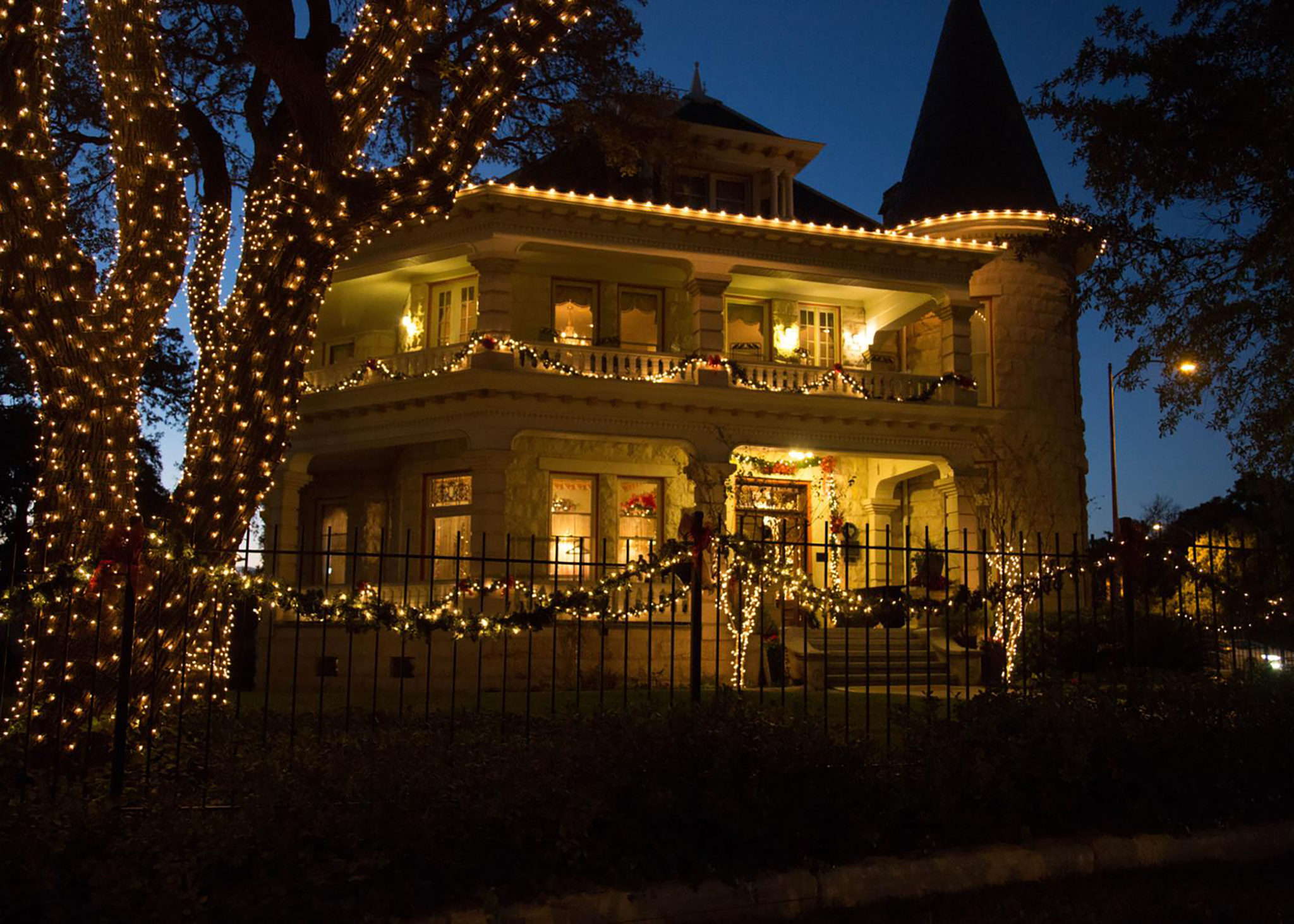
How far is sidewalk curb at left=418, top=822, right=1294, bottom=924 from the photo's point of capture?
5.74 meters

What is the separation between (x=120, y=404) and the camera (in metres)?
8.13

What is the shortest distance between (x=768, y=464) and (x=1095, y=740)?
15.0 meters

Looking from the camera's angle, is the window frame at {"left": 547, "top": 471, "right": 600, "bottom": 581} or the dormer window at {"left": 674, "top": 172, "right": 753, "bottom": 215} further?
the dormer window at {"left": 674, "top": 172, "right": 753, "bottom": 215}

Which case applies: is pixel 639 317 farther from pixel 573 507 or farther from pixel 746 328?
pixel 573 507

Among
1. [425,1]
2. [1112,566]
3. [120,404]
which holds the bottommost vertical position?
[1112,566]

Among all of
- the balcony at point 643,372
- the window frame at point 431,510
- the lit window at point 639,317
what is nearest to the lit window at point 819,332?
the balcony at point 643,372

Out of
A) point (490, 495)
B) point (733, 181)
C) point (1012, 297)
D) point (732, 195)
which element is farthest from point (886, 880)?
point (1012, 297)

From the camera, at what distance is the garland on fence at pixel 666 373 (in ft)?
62.8

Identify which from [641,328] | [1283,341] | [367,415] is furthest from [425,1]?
[641,328]

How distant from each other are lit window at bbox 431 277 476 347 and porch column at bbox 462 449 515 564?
398cm

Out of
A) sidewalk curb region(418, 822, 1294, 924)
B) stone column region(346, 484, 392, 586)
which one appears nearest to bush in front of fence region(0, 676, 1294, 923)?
sidewalk curb region(418, 822, 1294, 924)

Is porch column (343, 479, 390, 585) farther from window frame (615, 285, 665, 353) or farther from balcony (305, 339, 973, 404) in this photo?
window frame (615, 285, 665, 353)

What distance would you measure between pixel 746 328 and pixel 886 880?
17.5 meters

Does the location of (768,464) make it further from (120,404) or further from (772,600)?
(120,404)
